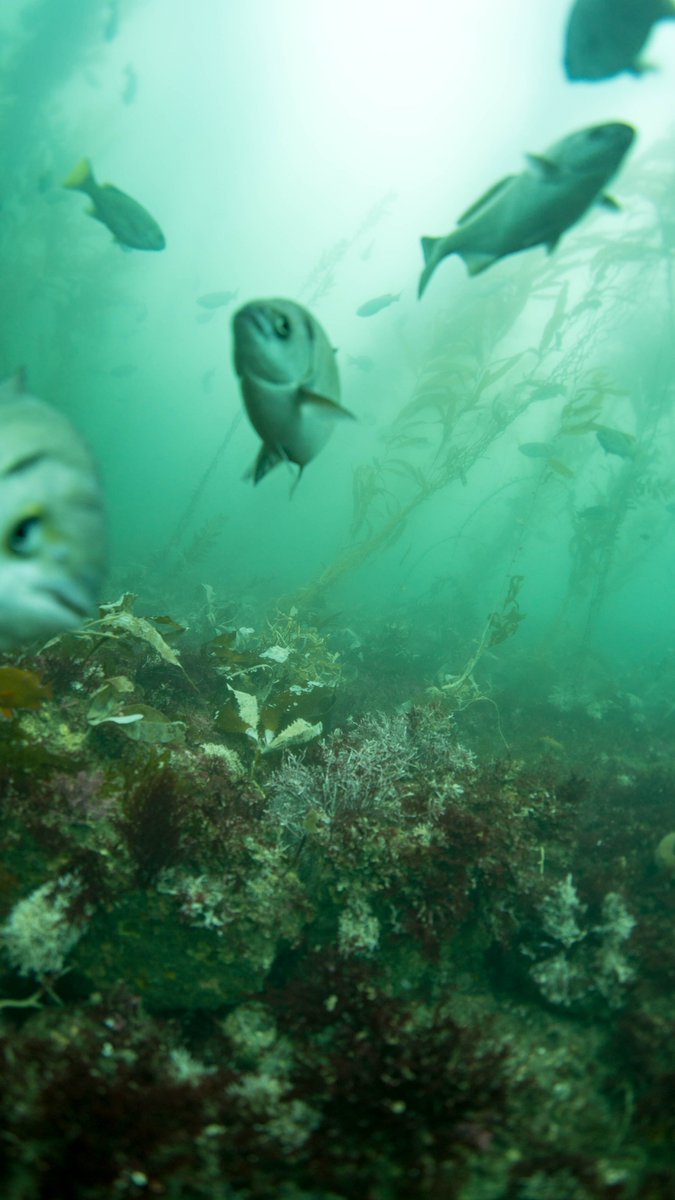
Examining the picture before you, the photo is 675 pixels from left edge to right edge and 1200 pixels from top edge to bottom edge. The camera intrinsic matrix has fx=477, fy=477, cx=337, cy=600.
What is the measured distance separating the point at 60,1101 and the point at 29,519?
2.29 meters

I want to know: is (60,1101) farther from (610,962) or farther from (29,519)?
(610,962)

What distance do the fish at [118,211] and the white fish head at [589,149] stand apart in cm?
439

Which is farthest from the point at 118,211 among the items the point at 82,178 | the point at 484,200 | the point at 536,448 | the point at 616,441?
the point at 536,448

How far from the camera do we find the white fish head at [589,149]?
1.71 metres

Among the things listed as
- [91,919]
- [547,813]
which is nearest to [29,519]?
[91,919]

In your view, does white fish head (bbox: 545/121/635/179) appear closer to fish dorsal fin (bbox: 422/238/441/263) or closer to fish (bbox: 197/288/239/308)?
fish dorsal fin (bbox: 422/238/441/263)

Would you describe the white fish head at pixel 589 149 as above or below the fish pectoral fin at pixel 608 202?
above

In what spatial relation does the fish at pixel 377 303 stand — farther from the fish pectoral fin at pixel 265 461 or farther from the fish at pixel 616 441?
the fish pectoral fin at pixel 265 461

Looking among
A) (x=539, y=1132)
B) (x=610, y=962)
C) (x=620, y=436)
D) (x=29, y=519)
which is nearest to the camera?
(x=29, y=519)

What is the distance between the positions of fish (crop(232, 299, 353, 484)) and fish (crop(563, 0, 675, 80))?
195cm

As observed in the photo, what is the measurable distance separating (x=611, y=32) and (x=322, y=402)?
2.28 m

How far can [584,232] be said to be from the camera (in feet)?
53.9

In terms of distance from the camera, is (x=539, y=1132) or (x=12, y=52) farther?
(x=12, y=52)

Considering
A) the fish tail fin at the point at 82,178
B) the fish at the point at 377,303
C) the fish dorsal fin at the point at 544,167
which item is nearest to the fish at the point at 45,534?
the fish dorsal fin at the point at 544,167
